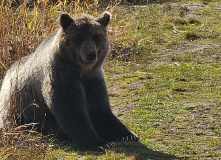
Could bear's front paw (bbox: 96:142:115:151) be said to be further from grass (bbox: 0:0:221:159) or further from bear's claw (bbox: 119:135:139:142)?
bear's claw (bbox: 119:135:139:142)

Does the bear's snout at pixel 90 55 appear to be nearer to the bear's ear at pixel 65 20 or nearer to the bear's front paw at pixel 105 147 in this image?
the bear's ear at pixel 65 20

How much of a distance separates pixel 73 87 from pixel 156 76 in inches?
112

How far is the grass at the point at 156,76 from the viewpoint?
6160 mm

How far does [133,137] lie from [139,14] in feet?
21.5

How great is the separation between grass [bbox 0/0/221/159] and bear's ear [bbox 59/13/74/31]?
136 cm

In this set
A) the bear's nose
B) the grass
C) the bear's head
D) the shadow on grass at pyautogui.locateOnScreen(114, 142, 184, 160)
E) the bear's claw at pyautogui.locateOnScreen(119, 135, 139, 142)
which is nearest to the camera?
the shadow on grass at pyautogui.locateOnScreen(114, 142, 184, 160)

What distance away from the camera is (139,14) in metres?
12.8

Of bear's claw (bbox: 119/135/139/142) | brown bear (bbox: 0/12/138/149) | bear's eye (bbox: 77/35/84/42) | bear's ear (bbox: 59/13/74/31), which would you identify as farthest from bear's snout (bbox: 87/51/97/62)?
bear's claw (bbox: 119/135/139/142)

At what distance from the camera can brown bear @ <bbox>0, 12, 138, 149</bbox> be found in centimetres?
660

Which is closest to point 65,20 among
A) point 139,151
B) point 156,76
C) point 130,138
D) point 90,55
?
point 90,55

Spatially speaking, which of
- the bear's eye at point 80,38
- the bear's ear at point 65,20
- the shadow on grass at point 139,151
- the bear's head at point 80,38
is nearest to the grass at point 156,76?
the shadow on grass at point 139,151

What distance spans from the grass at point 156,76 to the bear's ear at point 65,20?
4.48ft

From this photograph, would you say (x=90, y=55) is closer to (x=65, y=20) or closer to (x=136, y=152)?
(x=65, y=20)

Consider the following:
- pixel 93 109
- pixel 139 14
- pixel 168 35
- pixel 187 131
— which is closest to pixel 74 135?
pixel 93 109
